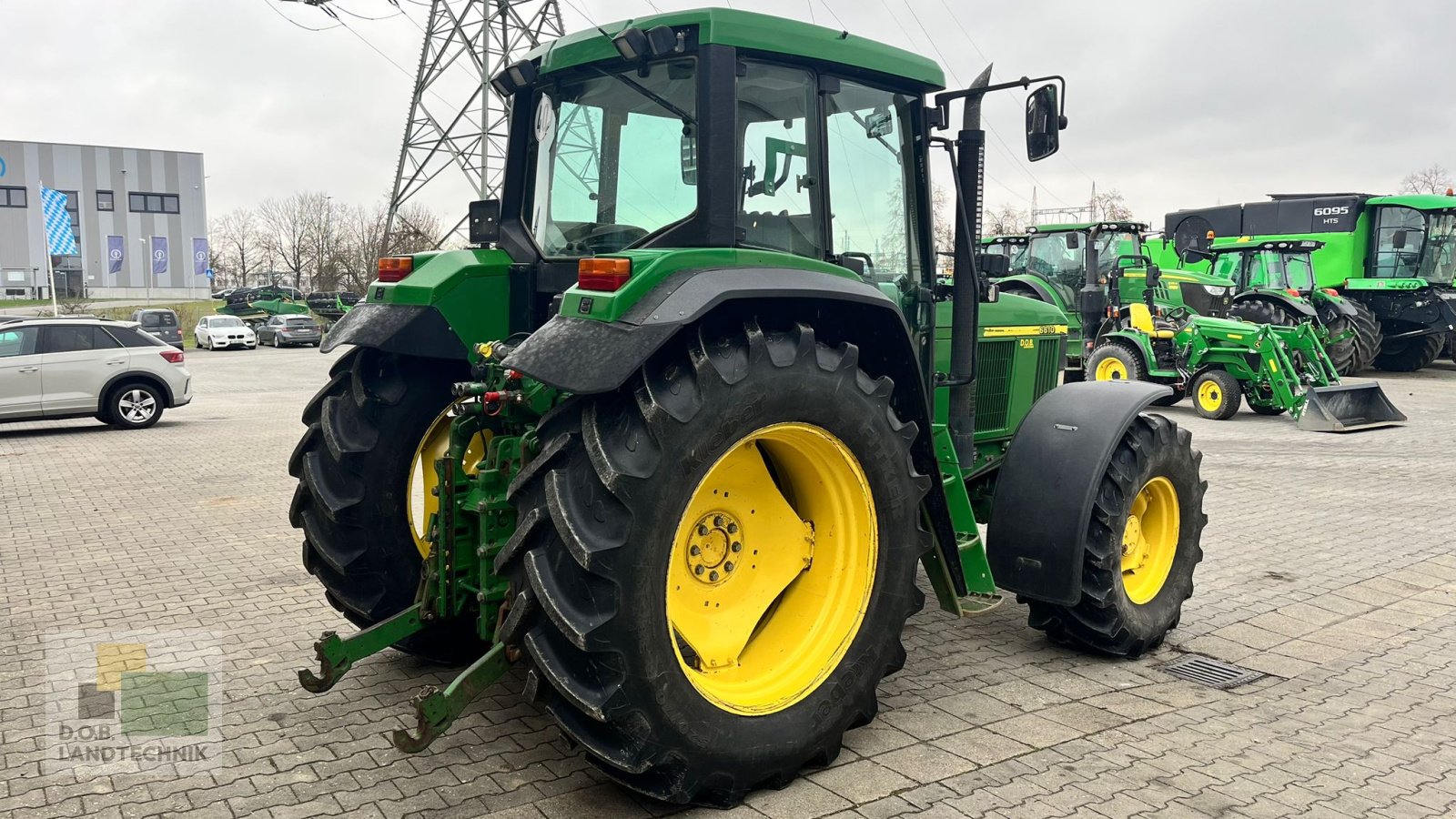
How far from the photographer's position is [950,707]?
429 centimetres

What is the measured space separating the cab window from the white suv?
1 cm

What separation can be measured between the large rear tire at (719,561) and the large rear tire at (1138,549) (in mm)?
1246

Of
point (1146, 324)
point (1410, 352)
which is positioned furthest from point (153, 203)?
point (1410, 352)

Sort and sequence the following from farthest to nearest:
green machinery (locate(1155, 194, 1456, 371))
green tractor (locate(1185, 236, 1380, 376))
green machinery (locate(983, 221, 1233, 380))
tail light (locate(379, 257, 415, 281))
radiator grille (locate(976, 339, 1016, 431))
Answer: green machinery (locate(1155, 194, 1456, 371)) → green tractor (locate(1185, 236, 1380, 376)) → green machinery (locate(983, 221, 1233, 380)) → radiator grille (locate(976, 339, 1016, 431)) → tail light (locate(379, 257, 415, 281))

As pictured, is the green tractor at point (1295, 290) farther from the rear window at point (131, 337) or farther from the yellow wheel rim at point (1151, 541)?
the rear window at point (131, 337)

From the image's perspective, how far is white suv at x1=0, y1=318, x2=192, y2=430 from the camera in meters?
14.2

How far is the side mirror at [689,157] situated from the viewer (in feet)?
12.5

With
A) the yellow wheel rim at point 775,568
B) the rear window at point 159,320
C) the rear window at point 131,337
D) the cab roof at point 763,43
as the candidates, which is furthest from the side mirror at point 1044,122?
the rear window at point 159,320

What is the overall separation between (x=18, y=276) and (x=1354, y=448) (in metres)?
70.1

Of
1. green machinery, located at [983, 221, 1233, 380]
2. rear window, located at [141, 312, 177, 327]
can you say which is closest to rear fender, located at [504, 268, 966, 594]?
green machinery, located at [983, 221, 1233, 380]

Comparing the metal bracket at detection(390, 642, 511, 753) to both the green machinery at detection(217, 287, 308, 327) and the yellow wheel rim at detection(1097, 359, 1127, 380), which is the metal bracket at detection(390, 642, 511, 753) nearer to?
the yellow wheel rim at detection(1097, 359, 1127, 380)

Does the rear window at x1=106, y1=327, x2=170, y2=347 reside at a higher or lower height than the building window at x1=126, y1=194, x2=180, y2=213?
lower

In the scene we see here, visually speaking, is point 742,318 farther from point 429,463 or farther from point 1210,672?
point 1210,672

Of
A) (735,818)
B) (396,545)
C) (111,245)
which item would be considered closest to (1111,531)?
(735,818)
